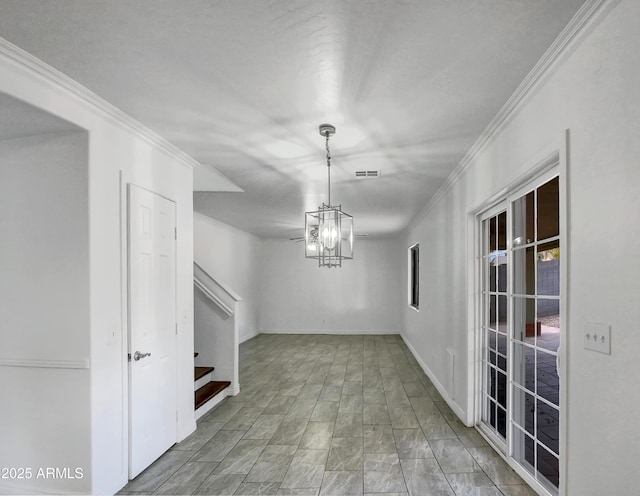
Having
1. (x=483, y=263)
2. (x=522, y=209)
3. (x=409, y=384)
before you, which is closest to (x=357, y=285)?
(x=409, y=384)

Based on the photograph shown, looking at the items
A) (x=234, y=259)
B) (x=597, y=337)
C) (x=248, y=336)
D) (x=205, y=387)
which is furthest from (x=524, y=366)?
(x=248, y=336)

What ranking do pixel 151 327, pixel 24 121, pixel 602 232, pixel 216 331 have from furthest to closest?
pixel 216 331
pixel 151 327
pixel 24 121
pixel 602 232

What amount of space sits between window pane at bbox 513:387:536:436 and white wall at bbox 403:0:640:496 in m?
0.76

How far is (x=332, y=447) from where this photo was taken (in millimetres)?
3252

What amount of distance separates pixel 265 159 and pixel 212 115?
944 millimetres

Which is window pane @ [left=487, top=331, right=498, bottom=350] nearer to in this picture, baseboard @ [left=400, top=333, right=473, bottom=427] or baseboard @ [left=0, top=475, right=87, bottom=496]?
baseboard @ [left=400, top=333, right=473, bottom=427]

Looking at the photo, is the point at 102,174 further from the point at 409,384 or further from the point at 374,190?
the point at 409,384

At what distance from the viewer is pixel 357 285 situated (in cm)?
983

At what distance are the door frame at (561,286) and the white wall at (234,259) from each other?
12.7ft

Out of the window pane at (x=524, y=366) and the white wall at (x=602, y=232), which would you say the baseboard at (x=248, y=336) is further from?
the white wall at (x=602, y=232)

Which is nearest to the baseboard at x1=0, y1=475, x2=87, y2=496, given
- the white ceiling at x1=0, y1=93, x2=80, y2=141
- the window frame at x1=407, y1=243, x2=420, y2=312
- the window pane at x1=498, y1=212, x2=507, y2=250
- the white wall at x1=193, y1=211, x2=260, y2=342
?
the white ceiling at x1=0, y1=93, x2=80, y2=141

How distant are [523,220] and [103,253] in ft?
9.10

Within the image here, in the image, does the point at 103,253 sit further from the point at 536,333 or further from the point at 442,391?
the point at 442,391

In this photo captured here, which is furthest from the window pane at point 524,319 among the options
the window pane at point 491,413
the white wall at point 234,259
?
the white wall at point 234,259
